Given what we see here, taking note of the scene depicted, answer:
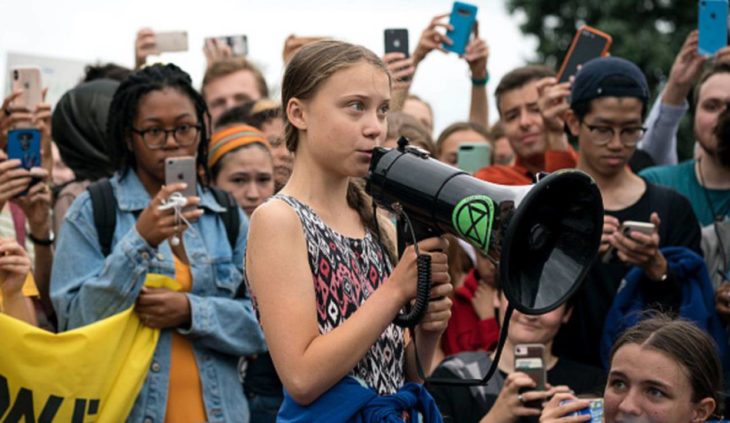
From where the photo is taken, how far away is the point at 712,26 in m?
7.05

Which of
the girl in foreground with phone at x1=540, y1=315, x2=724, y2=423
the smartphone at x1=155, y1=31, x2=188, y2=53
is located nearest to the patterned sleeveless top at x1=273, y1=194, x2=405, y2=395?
the girl in foreground with phone at x1=540, y1=315, x2=724, y2=423

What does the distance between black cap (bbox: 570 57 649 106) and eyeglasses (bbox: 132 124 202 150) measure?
5.84 ft

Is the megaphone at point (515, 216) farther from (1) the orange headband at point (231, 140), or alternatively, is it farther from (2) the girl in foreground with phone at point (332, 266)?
(1) the orange headband at point (231, 140)

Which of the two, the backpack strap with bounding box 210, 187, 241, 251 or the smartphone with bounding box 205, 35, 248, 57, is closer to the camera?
the backpack strap with bounding box 210, 187, 241, 251

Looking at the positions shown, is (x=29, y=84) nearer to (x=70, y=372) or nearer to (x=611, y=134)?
(x=70, y=372)

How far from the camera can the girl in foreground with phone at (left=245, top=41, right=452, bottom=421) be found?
382cm

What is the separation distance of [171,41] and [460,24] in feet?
5.38

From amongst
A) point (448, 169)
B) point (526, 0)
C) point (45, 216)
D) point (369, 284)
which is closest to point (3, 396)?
point (45, 216)

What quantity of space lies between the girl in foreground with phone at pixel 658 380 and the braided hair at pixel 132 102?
2.01 meters

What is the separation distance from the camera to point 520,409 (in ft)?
17.6

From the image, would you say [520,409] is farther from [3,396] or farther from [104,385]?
[3,396]

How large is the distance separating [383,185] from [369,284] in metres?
0.41

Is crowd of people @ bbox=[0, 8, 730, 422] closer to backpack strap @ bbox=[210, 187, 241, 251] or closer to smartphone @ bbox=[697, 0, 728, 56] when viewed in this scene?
backpack strap @ bbox=[210, 187, 241, 251]

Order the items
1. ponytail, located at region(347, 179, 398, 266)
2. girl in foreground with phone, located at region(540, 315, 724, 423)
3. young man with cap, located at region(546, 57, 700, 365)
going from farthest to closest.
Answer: young man with cap, located at region(546, 57, 700, 365), girl in foreground with phone, located at region(540, 315, 724, 423), ponytail, located at region(347, 179, 398, 266)
